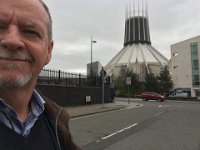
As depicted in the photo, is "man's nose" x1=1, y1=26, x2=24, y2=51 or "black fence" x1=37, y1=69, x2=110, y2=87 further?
"black fence" x1=37, y1=69, x2=110, y2=87

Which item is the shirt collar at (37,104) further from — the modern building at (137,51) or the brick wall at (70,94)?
the modern building at (137,51)

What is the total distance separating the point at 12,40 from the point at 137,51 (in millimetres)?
138773

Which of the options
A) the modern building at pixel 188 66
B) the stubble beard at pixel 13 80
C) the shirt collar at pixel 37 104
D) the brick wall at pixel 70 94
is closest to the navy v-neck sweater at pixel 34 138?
the shirt collar at pixel 37 104

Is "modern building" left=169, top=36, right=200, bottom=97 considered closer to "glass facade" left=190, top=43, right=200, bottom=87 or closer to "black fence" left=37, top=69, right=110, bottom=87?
"glass facade" left=190, top=43, right=200, bottom=87

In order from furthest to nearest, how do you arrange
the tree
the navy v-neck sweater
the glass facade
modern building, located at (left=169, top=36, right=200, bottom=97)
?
modern building, located at (left=169, top=36, right=200, bottom=97) < the glass facade < the tree < the navy v-neck sweater

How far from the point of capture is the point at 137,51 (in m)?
139

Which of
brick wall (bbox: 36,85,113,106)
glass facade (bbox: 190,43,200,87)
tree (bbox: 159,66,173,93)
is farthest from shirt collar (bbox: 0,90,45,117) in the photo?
glass facade (bbox: 190,43,200,87)

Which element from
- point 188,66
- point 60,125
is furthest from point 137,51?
point 60,125

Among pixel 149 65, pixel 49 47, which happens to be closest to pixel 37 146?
pixel 49 47

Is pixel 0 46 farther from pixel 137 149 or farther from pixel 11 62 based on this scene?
pixel 137 149

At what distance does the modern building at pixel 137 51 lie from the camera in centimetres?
13112

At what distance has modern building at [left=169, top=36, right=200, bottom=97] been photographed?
7944 centimetres

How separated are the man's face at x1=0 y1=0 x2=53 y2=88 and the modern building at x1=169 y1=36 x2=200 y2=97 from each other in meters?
79.6

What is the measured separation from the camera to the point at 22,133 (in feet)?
5.44
